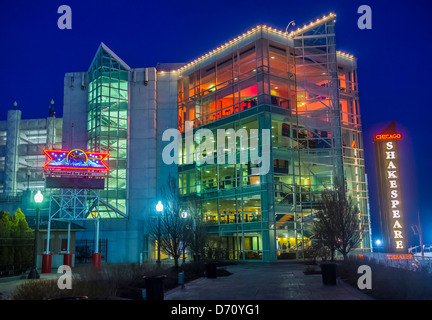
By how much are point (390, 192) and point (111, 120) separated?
32063 millimetres

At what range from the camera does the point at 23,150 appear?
2665 inches

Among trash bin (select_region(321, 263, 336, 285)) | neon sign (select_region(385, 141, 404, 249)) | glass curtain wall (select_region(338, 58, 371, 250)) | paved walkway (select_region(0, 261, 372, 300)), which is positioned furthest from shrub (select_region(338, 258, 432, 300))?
glass curtain wall (select_region(338, 58, 371, 250))

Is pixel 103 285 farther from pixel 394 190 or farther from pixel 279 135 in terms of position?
pixel 394 190

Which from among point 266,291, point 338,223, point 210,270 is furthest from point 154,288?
point 338,223

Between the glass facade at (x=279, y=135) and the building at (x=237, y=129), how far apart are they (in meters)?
0.12

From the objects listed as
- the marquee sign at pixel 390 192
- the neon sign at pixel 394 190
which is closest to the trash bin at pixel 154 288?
the marquee sign at pixel 390 192

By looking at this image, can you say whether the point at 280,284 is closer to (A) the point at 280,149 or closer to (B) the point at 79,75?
(A) the point at 280,149

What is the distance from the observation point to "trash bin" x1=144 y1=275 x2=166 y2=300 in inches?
621

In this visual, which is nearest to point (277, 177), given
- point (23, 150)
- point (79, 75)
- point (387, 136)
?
point (387, 136)

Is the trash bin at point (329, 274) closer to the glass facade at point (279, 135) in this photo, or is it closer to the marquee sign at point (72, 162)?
the glass facade at point (279, 135)

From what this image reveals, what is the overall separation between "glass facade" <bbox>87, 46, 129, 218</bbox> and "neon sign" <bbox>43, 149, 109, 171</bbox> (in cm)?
1039

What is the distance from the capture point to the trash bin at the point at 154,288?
1577 centimetres
